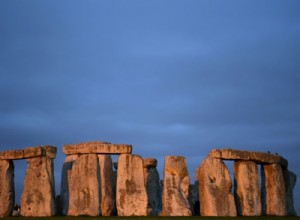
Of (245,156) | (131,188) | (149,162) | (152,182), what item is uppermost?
(149,162)

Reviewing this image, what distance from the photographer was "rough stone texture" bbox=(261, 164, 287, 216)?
81.9 ft

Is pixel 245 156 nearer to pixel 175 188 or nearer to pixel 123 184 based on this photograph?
pixel 175 188

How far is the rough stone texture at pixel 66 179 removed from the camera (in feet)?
81.5

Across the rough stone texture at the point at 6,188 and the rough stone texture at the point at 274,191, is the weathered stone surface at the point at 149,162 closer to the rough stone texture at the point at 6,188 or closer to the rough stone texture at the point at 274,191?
the rough stone texture at the point at 274,191

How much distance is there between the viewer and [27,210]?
2286 cm

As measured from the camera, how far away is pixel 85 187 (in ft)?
75.3

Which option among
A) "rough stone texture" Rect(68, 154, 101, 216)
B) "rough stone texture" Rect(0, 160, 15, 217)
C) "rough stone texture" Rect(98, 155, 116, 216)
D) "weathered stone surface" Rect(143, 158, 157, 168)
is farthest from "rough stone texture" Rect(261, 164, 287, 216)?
"rough stone texture" Rect(0, 160, 15, 217)

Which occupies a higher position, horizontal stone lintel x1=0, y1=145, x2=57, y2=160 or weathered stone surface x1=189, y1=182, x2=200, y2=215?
horizontal stone lintel x1=0, y1=145, x2=57, y2=160

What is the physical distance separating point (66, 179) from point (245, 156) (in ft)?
24.4

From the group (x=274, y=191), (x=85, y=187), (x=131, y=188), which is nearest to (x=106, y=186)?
(x=85, y=187)

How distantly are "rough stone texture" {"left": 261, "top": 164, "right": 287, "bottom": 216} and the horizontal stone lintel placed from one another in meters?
8.79

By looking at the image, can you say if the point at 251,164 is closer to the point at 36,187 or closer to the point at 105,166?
the point at 105,166

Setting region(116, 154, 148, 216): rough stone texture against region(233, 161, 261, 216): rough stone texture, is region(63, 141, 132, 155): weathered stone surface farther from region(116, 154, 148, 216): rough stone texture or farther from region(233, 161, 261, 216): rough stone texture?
region(233, 161, 261, 216): rough stone texture

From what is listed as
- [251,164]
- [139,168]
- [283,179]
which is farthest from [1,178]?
[283,179]
